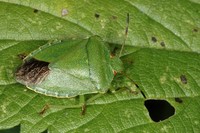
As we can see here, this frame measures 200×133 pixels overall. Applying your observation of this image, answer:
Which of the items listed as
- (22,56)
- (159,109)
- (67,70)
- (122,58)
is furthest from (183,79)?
(22,56)

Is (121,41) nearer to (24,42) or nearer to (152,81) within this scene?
(152,81)

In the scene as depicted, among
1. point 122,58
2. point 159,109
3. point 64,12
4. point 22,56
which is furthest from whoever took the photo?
point 64,12

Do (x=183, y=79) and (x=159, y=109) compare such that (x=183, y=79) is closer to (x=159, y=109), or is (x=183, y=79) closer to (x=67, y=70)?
(x=159, y=109)

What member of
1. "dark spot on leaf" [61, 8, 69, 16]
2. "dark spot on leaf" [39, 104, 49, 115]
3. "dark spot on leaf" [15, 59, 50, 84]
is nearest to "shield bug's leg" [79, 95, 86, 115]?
"dark spot on leaf" [39, 104, 49, 115]

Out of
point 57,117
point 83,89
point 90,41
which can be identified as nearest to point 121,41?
point 90,41

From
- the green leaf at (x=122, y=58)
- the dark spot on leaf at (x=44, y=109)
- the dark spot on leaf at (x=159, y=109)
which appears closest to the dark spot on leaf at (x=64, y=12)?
the green leaf at (x=122, y=58)
